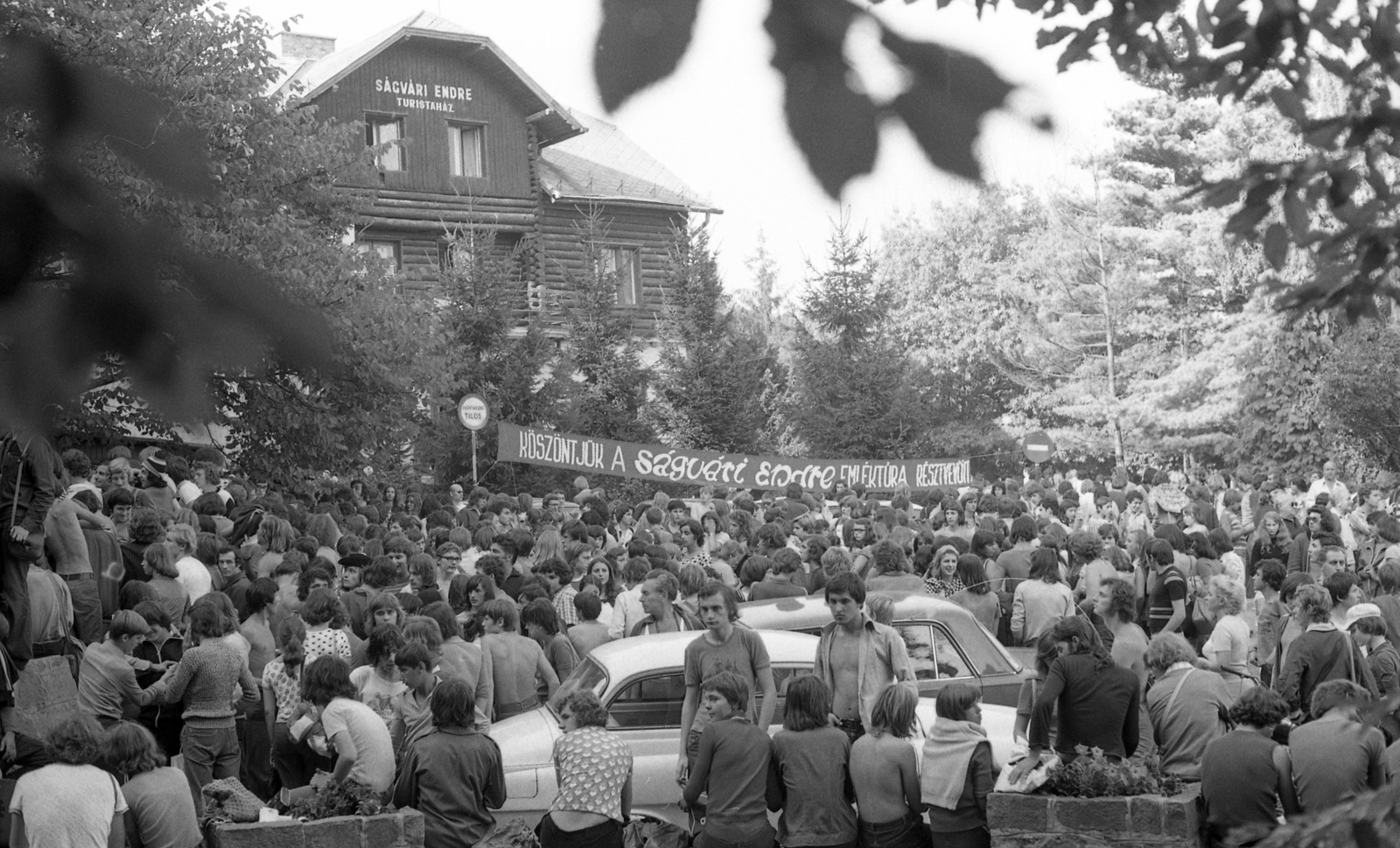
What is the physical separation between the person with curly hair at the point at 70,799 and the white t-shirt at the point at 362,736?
105 cm

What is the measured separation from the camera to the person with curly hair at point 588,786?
6.22 metres

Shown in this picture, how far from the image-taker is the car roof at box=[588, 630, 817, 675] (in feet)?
24.3

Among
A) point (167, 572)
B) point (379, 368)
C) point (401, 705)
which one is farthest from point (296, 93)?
point (167, 572)

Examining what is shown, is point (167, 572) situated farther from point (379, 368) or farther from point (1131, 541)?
point (1131, 541)

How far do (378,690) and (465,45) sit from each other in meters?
5.96

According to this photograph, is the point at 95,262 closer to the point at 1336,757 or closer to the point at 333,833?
the point at 333,833

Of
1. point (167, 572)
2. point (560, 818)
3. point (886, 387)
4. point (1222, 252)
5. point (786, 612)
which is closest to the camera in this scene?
point (886, 387)

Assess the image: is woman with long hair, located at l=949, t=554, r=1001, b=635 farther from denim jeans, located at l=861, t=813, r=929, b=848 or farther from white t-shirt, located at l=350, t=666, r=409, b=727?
white t-shirt, located at l=350, t=666, r=409, b=727

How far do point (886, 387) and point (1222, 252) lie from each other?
30.6 inches

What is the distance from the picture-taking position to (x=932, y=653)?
323 inches

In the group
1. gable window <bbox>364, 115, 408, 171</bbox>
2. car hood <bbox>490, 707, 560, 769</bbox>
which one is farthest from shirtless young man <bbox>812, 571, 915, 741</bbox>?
gable window <bbox>364, 115, 408, 171</bbox>

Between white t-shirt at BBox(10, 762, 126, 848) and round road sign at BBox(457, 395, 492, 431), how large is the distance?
24.7 feet

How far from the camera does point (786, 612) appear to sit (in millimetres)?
8547

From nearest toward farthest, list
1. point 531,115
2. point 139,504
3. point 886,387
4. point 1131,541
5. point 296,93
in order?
point 531,115
point 296,93
point 886,387
point 139,504
point 1131,541
